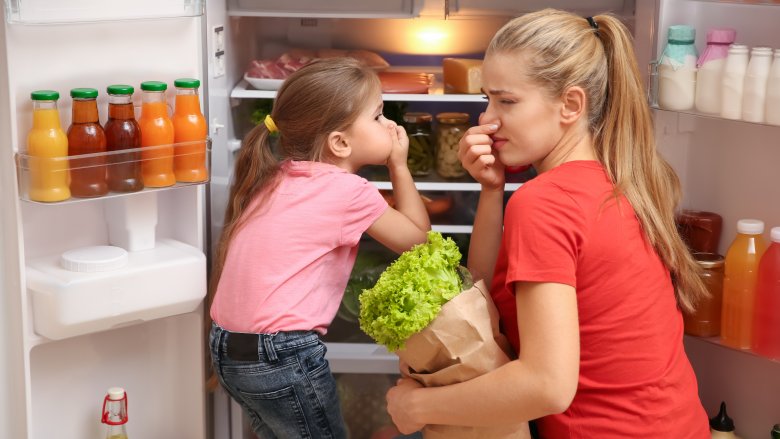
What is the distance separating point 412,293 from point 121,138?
26.7 inches

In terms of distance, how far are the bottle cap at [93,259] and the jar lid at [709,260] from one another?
123cm

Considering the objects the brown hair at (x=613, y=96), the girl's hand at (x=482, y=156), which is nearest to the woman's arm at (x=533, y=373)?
the brown hair at (x=613, y=96)

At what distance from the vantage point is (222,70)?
236cm

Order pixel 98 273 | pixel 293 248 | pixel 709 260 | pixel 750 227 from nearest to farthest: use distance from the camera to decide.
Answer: pixel 98 273 < pixel 293 248 < pixel 750 227 < pixel 709 260

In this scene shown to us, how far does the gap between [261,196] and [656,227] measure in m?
0.82

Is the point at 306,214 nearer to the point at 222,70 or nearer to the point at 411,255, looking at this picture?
the point at 411,255

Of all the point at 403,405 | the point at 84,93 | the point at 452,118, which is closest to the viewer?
the point at 403,405

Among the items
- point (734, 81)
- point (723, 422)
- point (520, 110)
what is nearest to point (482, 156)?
point (520, 110)

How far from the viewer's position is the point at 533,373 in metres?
1.51

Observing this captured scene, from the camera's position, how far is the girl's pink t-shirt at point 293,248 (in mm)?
1984

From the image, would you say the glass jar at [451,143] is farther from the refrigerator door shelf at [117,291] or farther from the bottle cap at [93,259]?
the bottle cap at [93,259]

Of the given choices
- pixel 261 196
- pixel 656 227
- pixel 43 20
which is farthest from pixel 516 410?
pixel 43 20

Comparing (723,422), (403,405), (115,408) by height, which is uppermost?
(403,405)

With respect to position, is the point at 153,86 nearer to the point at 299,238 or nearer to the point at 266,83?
the point at 299,238
